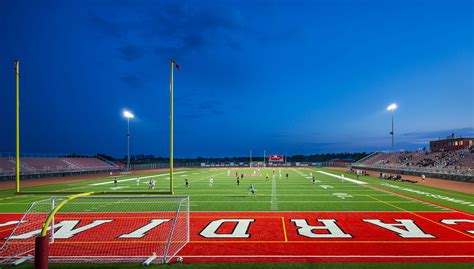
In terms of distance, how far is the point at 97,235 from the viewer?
38.2ft

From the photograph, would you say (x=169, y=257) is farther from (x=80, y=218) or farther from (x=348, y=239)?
(x=80, y=218)

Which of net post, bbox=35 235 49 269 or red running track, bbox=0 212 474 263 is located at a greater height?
net post, bbox=35 235 49 269

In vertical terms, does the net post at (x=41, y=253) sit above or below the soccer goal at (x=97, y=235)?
above

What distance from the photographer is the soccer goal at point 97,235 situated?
865cm

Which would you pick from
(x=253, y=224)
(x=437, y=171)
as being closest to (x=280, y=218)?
(x=253, y=224)

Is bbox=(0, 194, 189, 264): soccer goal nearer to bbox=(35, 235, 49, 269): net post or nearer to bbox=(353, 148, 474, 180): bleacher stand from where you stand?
bbox=(35, 235, 49, 269): net post

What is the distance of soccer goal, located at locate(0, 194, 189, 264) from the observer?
8.65 m

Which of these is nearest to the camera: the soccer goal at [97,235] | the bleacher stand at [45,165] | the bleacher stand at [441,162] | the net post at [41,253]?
the net post at [41,253]

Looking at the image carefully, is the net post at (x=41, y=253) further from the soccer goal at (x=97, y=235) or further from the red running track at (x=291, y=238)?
the red running track at (x=291, y=238)

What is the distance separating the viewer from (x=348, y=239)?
10.9 m

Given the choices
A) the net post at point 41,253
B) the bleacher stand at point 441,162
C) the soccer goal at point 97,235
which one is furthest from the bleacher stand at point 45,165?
the bleacher stand at point 441,162

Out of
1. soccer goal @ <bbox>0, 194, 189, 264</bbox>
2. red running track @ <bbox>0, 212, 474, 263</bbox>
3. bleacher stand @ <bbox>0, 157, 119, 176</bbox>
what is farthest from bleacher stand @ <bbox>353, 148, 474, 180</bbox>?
bleacher stand @ <bbox>0, 157, 119, 176</bbox>

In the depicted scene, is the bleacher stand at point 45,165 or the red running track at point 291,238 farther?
the bleacher stand at point 45,165

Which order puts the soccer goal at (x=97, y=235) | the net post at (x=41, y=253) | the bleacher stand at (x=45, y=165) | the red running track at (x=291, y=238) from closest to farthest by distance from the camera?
the net post at (x=41, y=253) < the soccer goal at (x=97, y=235) < the red running track at (x=291, y=238) < the bleacher stand at (x=45, y=165)
